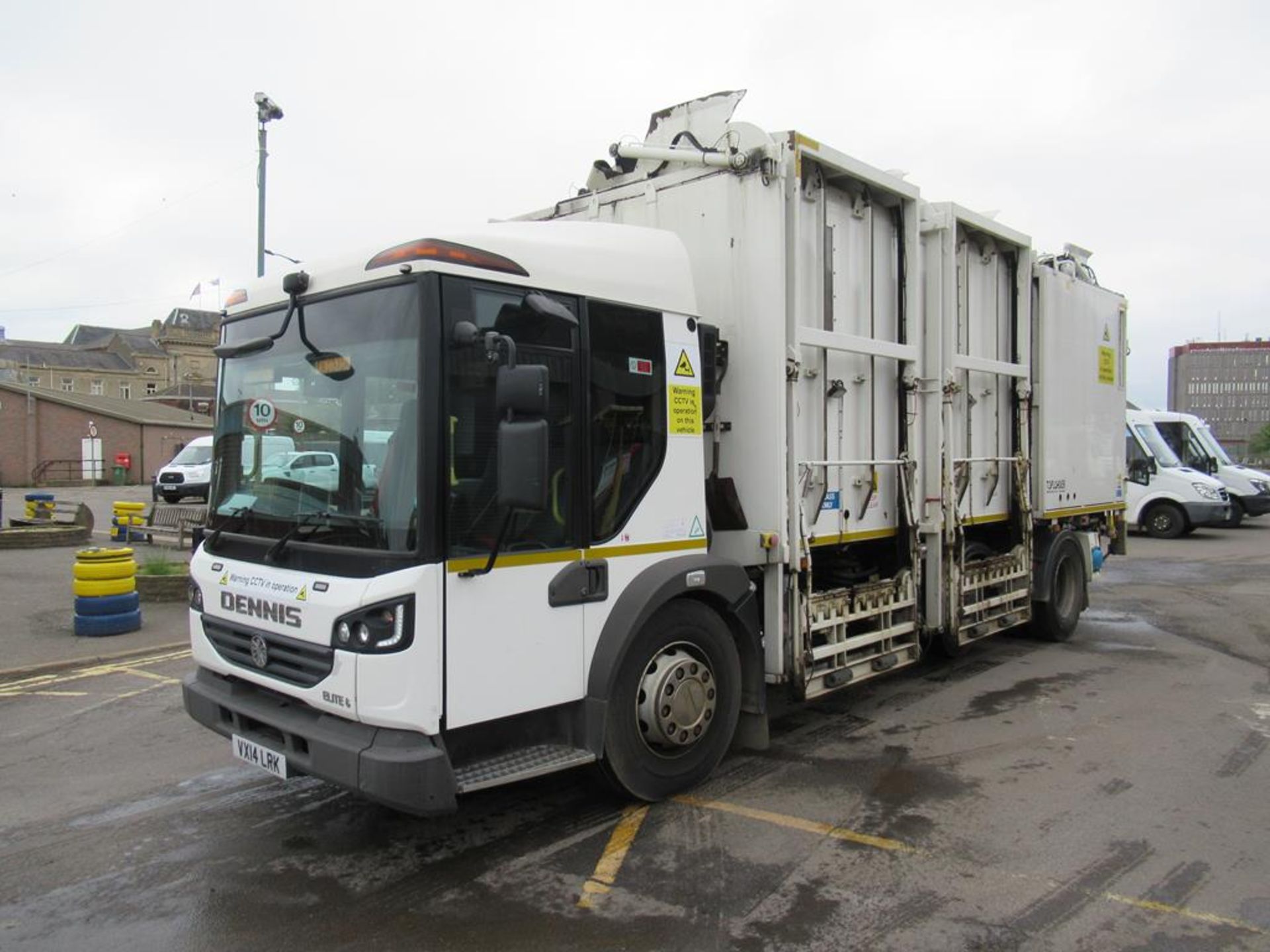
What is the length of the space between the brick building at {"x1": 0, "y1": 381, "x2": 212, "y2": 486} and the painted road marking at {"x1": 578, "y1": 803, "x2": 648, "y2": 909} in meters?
44.2

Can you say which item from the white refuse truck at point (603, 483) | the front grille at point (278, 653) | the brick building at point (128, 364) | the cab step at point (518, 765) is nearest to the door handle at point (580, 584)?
the white refuse truck at point (603, 483)

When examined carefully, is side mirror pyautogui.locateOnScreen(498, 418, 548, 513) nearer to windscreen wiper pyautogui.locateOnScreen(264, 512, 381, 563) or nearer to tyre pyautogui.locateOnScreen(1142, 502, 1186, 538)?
windscreen wiper pyautogui.locateOnScreen(264, 512, 381, 563)

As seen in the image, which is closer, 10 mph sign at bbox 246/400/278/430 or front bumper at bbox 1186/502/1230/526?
10 mph sign at bbox 246/400/278/430

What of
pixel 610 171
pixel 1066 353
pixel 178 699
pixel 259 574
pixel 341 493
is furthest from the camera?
pixel 1066 353

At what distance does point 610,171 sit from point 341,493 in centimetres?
336

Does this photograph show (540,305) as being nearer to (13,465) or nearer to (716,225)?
(716,225)

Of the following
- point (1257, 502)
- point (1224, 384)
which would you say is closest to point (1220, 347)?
point (1224, 384)

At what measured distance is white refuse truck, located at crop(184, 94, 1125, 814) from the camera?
11.8ft

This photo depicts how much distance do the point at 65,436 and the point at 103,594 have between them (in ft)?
128

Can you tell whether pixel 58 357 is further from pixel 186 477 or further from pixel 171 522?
pixel 171 522

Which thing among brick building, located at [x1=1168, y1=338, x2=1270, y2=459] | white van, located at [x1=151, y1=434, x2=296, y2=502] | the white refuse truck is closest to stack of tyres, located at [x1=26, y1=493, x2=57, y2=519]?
white van, located at [x1=151, y1=434, x2=296, y2=502]

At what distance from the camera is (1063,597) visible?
878 cm

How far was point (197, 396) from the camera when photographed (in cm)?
7262

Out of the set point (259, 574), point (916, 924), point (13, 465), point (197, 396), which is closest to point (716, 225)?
point (259, 574)
